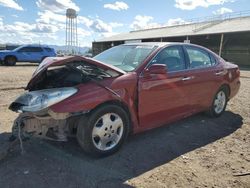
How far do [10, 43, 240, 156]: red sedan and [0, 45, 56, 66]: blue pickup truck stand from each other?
748 inches

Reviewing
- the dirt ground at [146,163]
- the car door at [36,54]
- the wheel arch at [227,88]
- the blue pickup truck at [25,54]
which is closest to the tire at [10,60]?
the blue pickup truck at [25,54]

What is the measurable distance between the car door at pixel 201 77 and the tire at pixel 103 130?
1.72 meters

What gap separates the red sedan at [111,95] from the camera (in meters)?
3.63

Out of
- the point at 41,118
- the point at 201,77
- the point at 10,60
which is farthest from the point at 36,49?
the point at 41,118

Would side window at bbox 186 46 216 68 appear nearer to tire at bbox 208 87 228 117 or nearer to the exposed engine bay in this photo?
tire at bbox 208 87 228 117

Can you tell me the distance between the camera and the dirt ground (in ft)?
11.0

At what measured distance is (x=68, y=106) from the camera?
3.45m

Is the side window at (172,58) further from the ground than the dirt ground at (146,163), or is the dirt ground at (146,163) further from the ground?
the side window at (172,58)

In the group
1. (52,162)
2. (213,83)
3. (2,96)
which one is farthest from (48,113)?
(2,96)

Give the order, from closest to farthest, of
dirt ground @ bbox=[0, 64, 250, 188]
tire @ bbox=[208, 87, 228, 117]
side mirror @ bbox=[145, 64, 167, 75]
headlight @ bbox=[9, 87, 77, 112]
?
dirt ground @ bbox=[0, 64, 250, 188] < headlight @ bbox=[9, 87, 77, 112] < side mirror @ bbox=[145, 64, 167, 75] < tire @ bbox=[208, 87, 228, 117]

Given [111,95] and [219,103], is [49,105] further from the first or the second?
[219,103]

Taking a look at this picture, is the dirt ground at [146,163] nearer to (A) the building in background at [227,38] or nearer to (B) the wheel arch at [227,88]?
(B) the wheel arch at [227,88]

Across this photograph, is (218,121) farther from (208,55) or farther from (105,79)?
(105,79)

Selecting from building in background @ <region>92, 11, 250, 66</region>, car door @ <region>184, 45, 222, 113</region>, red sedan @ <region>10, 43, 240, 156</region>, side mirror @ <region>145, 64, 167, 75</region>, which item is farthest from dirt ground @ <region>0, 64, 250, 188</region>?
building in background @ <region>92, 11, 250, 66</region>
